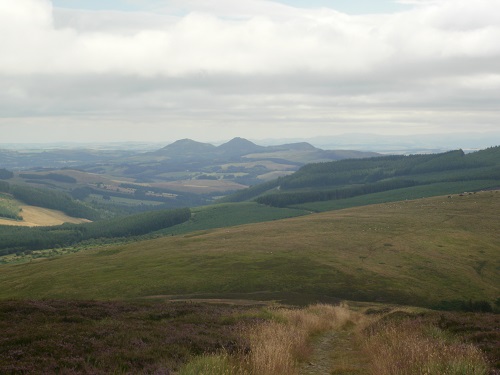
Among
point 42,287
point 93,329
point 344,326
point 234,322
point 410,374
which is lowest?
point 42,287

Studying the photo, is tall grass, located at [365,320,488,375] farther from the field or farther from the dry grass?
the dry grass

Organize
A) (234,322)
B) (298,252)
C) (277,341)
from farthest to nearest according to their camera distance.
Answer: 1. (298,252)
2. (234,322)
3. (277,341)

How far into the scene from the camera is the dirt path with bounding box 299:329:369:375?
18.4 m

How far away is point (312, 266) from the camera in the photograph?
84.3m

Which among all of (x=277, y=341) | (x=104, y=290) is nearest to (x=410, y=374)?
(x=277, y=341)

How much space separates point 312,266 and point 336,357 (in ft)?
209

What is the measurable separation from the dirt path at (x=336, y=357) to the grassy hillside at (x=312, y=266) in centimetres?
4253

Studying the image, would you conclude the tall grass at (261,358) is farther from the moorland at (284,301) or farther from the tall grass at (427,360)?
the tall grass at (427,360)

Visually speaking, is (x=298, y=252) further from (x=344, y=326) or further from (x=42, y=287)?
(x=344, y=326)

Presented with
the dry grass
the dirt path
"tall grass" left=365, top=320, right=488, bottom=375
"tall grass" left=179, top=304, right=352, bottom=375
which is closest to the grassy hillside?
the dry grass

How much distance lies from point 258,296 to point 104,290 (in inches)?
1092

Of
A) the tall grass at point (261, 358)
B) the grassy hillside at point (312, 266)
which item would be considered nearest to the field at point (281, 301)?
the tall grass at point (261, 358)

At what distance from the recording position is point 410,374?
14.2 m

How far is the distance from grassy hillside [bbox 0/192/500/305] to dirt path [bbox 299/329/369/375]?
42.5 metres
